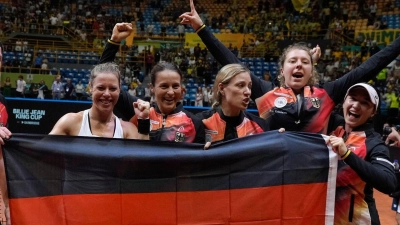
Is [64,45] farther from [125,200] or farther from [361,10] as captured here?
[125,200]

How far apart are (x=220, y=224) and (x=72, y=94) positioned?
14291 millimetres

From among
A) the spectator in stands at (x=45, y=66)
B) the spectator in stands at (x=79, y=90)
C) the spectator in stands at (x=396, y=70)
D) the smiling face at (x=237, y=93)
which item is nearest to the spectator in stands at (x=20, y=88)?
the spectator in stands at (x=79, y=90)

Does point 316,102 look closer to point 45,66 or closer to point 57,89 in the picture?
point 57,89

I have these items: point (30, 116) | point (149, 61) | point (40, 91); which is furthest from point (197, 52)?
point (30, 116)

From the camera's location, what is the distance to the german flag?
2.82 meters

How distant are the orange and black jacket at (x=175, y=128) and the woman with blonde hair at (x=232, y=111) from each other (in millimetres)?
75

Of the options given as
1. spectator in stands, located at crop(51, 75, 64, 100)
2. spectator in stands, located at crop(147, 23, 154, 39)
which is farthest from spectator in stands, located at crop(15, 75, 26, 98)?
spectator in stands, located at crop(147, 23, 154, 39)

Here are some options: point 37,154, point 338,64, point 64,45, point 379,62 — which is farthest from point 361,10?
point 37,154

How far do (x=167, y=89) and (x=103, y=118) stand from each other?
451 millimetres

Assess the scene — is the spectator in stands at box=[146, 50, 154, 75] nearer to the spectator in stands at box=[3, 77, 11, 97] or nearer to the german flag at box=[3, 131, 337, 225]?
the spectator in stands at box=[3, 77, 11, 97]

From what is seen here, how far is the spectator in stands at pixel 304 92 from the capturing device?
3398mm

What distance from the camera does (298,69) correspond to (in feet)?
11.3

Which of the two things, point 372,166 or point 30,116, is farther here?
point 30,116

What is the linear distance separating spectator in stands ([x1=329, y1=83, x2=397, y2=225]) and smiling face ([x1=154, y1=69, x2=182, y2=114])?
1.05 meters
